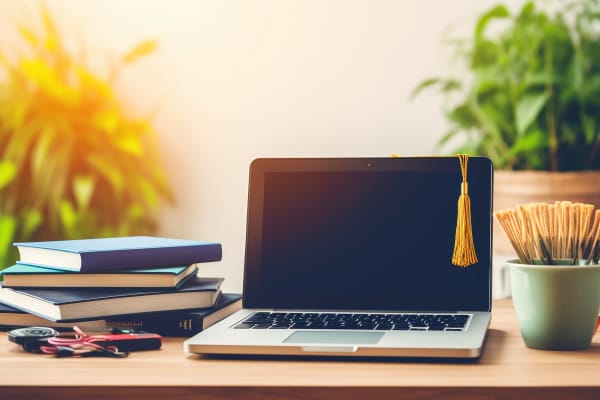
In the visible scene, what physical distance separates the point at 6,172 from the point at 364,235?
172cm

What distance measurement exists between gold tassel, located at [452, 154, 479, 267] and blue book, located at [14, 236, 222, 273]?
303 mm

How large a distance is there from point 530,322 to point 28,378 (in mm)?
484

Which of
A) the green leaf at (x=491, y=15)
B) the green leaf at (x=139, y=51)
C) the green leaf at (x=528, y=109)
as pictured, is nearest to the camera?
the green leaf at (x=528, y=109)

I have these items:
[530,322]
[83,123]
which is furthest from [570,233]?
[83,123]

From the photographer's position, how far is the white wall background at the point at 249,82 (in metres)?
2.50

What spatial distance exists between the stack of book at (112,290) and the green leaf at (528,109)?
133cm

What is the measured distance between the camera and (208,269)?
2.59 m

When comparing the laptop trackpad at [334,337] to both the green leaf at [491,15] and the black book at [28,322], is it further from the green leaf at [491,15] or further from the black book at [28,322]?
the green leaf at [491,15]

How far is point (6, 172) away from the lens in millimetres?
2354

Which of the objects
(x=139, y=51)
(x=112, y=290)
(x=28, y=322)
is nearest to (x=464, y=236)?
(x=112, y=290)

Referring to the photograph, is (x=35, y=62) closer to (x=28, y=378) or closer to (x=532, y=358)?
(x=28, y=378)

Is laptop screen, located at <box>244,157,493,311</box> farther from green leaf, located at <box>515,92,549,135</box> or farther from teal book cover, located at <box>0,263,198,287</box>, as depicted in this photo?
green leaf, located at <box>515,92,549,135</box>

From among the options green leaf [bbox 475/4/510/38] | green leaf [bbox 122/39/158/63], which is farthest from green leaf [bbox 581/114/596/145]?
green leaf [bbox 122/39/158/63]
